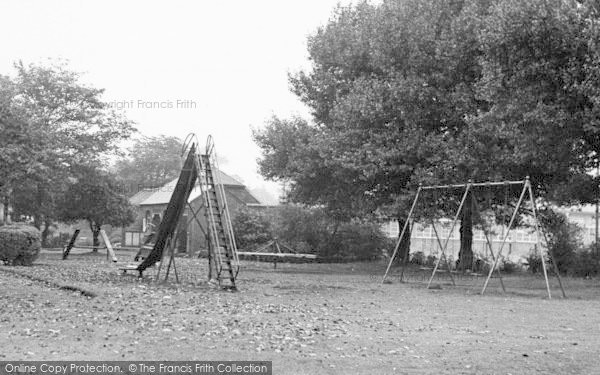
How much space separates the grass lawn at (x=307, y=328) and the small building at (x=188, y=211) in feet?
98.5

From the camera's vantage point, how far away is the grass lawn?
871cm

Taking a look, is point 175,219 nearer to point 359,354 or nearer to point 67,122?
point 359,354

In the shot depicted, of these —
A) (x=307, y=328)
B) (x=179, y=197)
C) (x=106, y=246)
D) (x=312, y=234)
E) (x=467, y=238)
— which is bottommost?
(x=307, y=328)

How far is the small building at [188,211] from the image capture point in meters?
51.8

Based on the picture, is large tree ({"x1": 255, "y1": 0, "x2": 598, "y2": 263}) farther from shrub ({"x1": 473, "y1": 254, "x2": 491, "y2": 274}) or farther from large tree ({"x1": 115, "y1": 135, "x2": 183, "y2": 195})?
large tree ({"x1": 115, "y1": 135, "x2": 183, "y2": 195})

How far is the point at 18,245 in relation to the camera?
25953 millimetres

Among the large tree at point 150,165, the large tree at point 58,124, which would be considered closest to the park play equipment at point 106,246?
the large tree at point 58,124

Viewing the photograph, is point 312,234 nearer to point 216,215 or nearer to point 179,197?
point 179,197

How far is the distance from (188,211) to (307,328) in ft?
133

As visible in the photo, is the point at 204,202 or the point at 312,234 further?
the point at 312,234

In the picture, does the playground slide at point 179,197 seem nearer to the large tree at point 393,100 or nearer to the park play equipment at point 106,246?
the large tree at point 393,100

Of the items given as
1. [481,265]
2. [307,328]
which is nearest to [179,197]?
[307,328]

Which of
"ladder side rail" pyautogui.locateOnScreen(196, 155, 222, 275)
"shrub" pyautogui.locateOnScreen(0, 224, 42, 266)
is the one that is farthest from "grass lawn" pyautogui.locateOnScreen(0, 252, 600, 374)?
"shrub" pyautogui.locateOnScreen(0, 224, 42, 266)

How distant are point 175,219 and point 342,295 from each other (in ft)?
19.5
